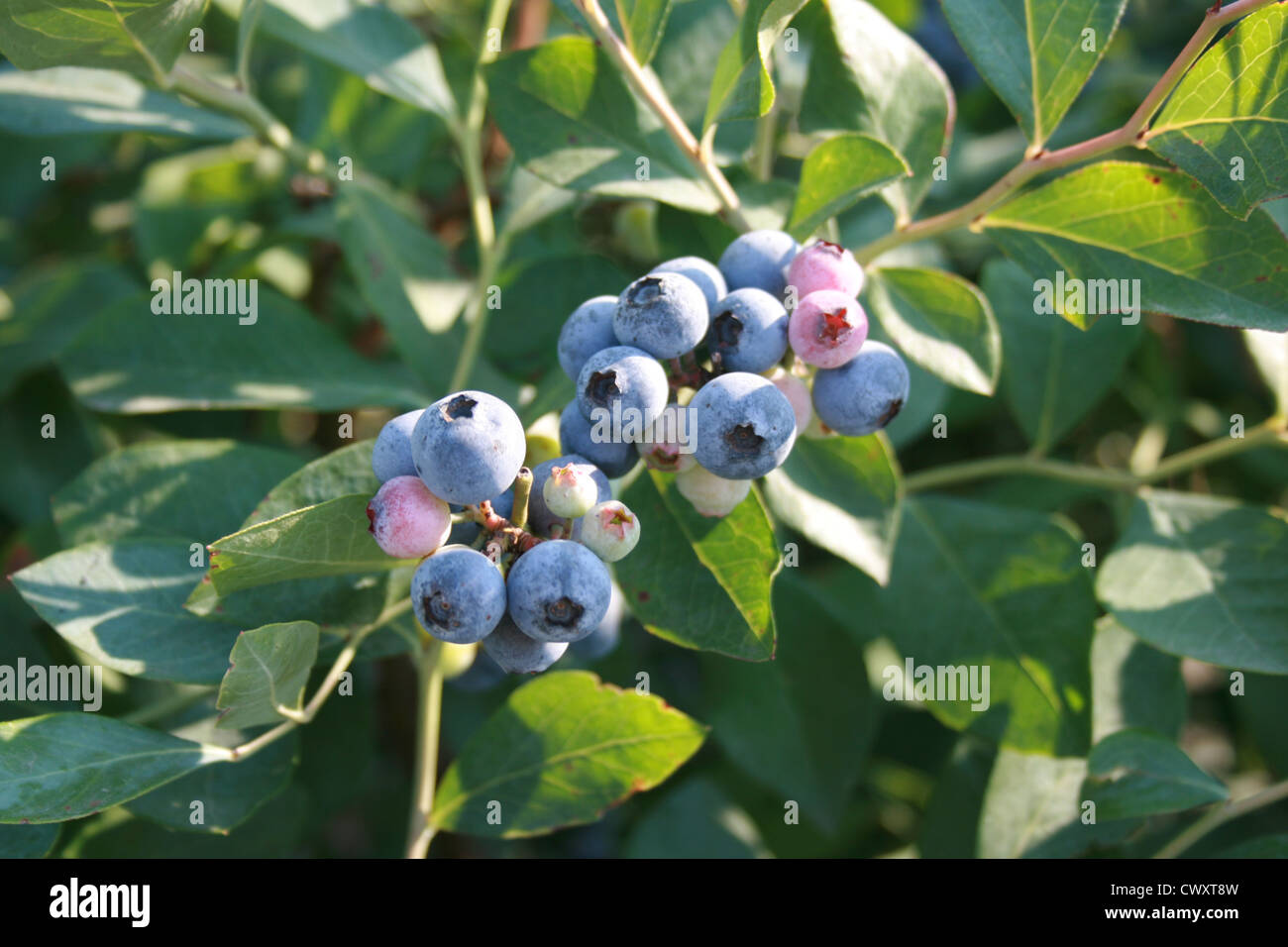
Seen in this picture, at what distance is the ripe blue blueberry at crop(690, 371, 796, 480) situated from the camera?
3.25 feet

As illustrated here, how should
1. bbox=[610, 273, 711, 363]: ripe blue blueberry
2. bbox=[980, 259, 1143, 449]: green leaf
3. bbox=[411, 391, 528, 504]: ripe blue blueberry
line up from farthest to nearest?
bbox=[980, 259, 1143, 449]: green leaf
bbox=[610, 273, 711, 363]: ripe blue blueberry
bbox=[411, 391, 528, 504]: ripe blue blueberry

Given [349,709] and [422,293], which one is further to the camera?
[349,709]

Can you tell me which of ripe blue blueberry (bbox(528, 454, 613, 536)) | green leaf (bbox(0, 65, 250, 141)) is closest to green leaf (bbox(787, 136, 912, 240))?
ripe blue blueberry (bbox(528, 454, 613, 536))

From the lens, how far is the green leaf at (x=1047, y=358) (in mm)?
1902

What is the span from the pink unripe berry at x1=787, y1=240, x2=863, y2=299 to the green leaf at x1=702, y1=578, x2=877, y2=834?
0.78m

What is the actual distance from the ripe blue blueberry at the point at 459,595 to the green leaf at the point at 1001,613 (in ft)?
2.67

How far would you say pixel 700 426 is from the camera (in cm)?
101

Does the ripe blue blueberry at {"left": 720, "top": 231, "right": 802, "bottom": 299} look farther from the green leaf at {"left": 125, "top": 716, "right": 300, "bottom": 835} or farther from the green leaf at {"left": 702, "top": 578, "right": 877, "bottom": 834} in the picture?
the green leaf at {"left": 125, "top": 716, "right": 300, "bottom": 835}

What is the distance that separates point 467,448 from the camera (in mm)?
929

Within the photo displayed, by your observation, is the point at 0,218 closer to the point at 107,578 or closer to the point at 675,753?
the point at 107,578

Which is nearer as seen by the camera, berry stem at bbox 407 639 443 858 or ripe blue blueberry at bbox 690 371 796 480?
ripe blue blueberry at bbox 690 371 796 480

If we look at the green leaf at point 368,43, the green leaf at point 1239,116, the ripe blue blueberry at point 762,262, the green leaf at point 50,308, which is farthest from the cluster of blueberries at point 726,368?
the green leaf at point 50,308
